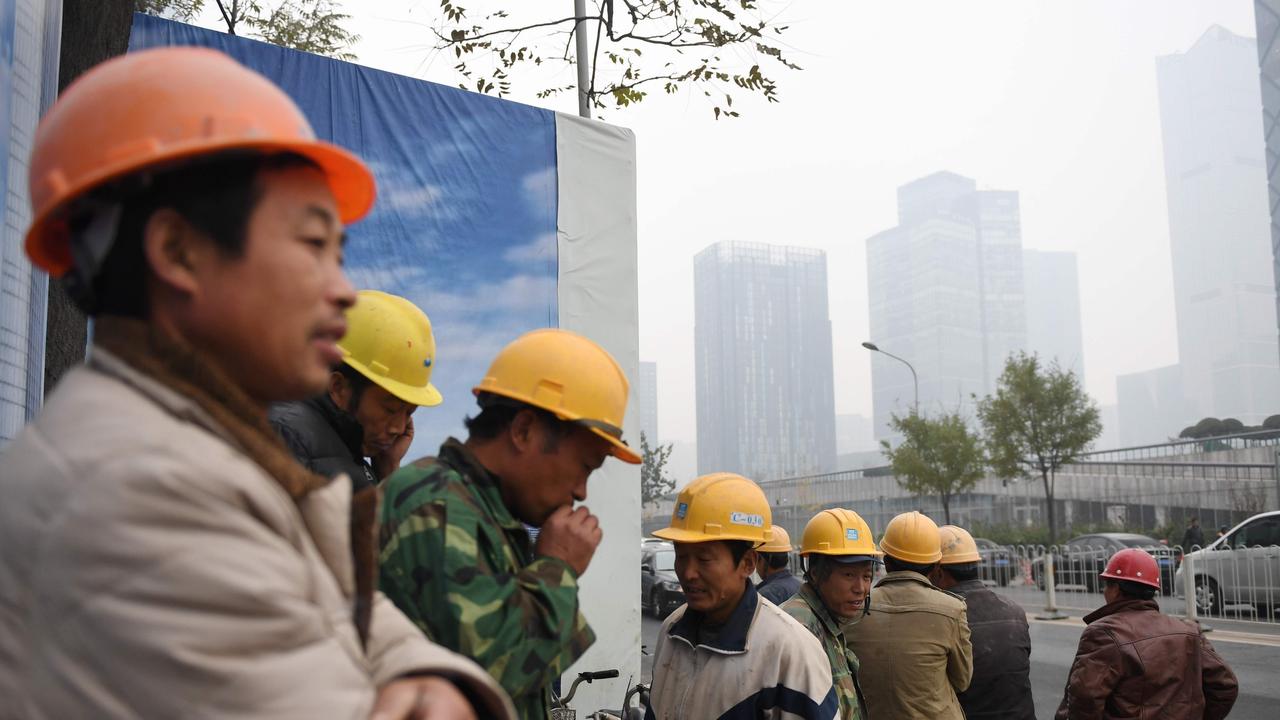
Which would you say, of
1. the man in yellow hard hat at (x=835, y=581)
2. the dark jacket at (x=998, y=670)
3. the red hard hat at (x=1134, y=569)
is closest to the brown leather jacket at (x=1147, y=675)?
the red hard hat at (x=1134, y=569)

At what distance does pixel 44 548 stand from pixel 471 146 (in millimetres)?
6568

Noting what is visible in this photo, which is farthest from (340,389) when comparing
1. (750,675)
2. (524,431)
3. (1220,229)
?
(1220,229)

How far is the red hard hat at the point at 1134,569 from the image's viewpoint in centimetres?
491

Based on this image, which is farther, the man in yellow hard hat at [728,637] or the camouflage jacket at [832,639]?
the camouflage jacket at [832,639]

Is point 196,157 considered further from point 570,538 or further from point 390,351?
point 390,351

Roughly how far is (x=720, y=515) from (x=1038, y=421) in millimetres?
30451

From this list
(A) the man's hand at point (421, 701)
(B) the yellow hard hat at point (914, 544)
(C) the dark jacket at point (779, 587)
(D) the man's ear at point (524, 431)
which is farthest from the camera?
(C) the dark jacket at point (779, 587)

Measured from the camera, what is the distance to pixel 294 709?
91 cm

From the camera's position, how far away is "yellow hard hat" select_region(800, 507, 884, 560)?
459 cm

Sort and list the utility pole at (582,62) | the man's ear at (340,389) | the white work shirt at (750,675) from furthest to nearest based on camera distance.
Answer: the utility pole at (582,62) → the man's ear at (340,389) → the white work shirt at (750,675)

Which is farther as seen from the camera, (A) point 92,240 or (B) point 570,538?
(B) point 570,538

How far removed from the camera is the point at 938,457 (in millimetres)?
34219

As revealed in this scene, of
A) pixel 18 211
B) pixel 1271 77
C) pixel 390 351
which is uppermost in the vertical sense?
pixel 1271 77

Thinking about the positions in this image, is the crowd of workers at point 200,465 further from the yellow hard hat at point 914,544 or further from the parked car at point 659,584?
the parked car at point 659,584
